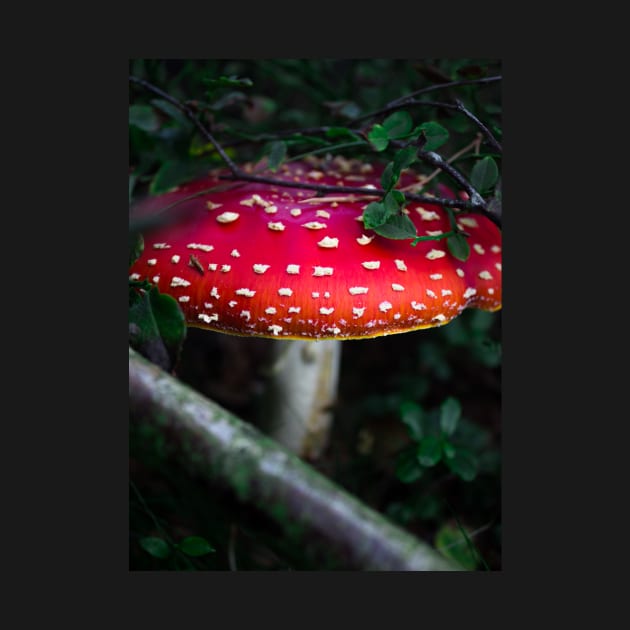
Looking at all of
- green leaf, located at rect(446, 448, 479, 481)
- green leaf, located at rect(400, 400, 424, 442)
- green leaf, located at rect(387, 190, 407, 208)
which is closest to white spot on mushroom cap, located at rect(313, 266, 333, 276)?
green leaf, located at rect(387, 190, 407, 208)

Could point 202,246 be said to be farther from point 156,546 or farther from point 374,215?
point 156,546

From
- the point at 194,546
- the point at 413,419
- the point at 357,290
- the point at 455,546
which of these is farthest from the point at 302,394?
the point at 357,290

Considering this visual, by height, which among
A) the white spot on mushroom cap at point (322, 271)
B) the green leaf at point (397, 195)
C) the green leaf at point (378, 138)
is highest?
the green leaf at point (378, 138)

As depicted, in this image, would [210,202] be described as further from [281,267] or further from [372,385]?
[372,385]

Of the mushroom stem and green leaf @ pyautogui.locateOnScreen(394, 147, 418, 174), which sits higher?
green leaf @ pyautogui.locateOnScreen(394, 147, 418, 174)

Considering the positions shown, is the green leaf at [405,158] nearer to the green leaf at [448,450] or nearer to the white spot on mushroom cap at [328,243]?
the white spot on mushroom cap at [328,243]

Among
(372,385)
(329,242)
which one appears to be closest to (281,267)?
(329,242)

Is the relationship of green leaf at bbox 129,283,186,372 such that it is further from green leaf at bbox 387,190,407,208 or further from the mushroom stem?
the mushroom stem

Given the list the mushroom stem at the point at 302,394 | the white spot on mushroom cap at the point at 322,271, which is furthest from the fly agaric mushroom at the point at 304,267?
the mushroom stem at the point at 302,394
